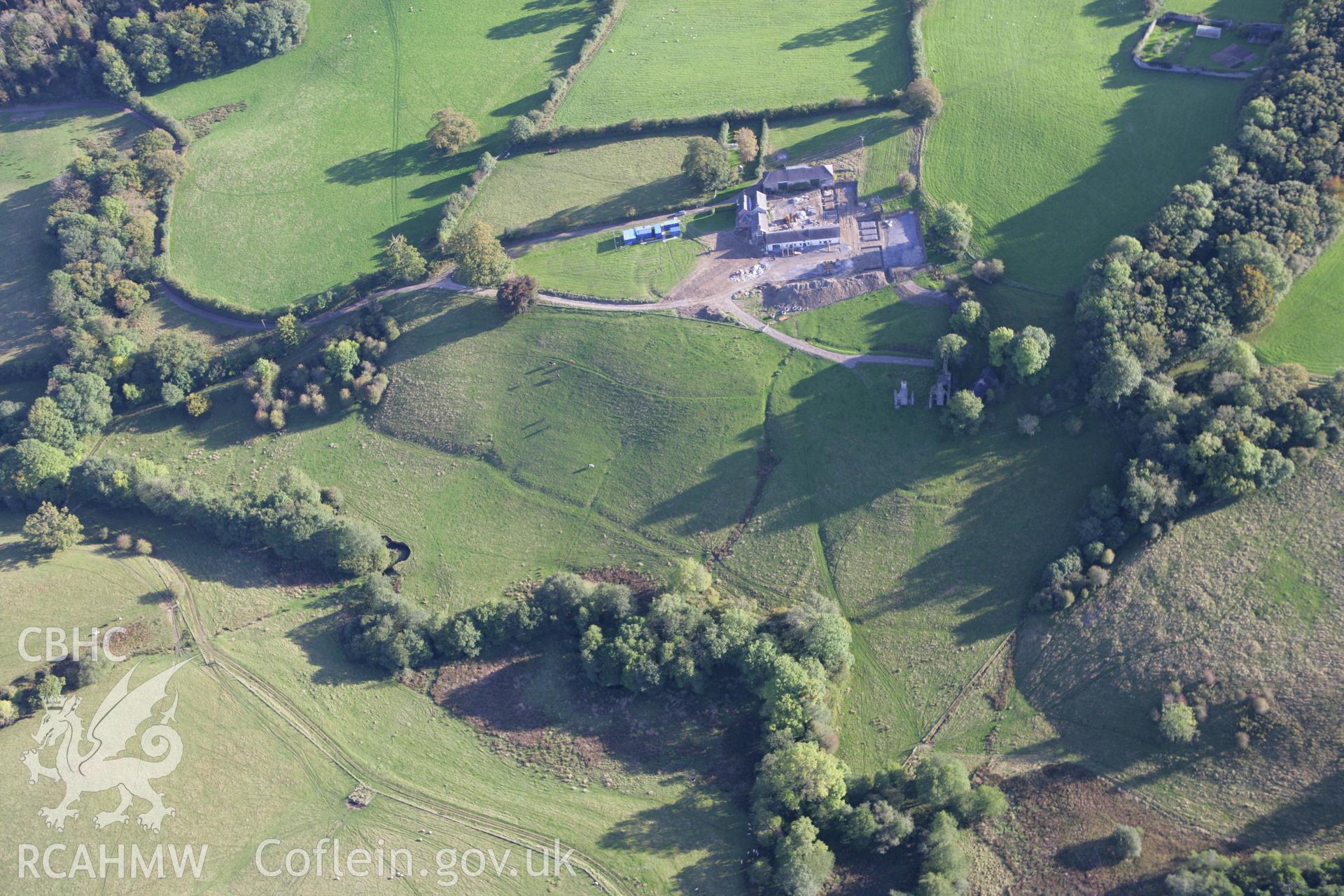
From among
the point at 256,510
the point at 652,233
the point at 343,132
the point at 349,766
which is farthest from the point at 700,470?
the point at 343,132

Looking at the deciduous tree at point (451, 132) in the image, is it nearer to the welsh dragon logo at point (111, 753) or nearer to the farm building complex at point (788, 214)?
the farm building complex at point (788, 214)

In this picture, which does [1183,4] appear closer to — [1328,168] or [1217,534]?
[1328,168]

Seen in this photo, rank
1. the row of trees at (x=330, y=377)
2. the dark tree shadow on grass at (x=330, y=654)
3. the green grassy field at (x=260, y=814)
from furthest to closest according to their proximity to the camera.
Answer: the row of trees at (x=330, y=377), the dark tree shadow on grass at (x=330, y=654), the green grassy field at (x=260, y=814)

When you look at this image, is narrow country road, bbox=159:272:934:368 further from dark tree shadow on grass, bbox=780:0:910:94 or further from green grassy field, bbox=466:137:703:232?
dark tree shadow on grass, bbox=780:0:910:94

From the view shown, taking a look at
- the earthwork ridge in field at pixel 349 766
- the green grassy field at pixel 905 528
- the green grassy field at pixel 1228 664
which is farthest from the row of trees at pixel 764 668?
the green grassy field at pixel 1228 664

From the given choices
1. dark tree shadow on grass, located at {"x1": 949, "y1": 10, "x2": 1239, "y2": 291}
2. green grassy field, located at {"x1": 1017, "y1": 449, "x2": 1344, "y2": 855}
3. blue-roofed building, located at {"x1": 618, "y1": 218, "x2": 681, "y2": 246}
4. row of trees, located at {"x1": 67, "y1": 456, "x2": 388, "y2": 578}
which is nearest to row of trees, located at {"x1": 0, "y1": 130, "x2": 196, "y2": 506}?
row of trees, located at {"x1": 67, "y1": 456, "x2": 388, "y2": 578}

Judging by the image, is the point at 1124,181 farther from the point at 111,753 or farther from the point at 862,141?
the point at 111,753
